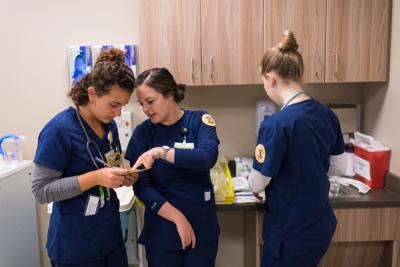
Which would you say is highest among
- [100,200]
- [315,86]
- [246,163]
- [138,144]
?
[315,86]

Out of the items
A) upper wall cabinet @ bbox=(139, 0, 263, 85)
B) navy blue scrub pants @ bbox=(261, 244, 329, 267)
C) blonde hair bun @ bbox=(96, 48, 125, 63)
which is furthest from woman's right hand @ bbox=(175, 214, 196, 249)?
upper wall cabinet @ bbox=(139, 0, 263, 85)

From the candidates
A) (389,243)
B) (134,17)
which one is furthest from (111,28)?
(389,243)

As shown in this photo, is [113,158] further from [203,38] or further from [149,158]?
[203,38]

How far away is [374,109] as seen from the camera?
7.52 feet

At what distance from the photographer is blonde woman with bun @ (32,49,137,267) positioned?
126 centimetres

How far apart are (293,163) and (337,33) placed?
1.03 meters

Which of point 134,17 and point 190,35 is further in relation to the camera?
point 134,17

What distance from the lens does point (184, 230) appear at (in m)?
1.48

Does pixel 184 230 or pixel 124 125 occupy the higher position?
pixel 124 125

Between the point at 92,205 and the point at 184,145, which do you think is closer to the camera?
the point at 92,205

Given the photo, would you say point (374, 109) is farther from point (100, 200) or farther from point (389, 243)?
point (100, 200)

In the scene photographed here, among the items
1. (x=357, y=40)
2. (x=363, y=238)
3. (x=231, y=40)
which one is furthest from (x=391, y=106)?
(x=231, y=40)

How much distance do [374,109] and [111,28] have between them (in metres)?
1.74

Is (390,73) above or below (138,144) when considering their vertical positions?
above
